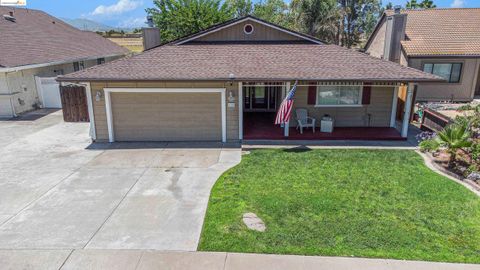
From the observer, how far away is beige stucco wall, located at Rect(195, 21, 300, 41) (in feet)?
50.7

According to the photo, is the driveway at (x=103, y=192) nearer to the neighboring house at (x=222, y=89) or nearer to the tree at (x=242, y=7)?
the neighboring house at (x=222, y=89)

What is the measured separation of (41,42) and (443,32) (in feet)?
79.0

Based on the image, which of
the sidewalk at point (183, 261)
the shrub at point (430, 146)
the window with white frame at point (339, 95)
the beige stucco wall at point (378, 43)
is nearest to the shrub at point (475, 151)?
the shrub at point (430, 146)

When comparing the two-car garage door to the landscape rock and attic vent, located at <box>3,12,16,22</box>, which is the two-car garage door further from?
attic vent, located at <box>3,12,16,22</box>

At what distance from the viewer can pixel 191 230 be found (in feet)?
22.5

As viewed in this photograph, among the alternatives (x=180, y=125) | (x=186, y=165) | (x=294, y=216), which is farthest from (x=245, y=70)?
(x=294, y=216)

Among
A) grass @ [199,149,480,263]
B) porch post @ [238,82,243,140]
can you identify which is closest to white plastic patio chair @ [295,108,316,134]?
porch post @ [238,82,243,140]

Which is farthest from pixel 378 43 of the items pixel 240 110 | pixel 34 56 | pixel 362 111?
pixel 34 56

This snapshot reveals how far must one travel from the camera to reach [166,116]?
42.2 feet

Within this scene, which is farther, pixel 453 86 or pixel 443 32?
pixel 443 32

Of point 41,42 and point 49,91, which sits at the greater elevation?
point 41,42

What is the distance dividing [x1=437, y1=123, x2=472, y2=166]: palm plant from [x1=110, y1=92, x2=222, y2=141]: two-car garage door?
23.9ft

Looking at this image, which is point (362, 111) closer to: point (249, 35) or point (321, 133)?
point (321, 133)

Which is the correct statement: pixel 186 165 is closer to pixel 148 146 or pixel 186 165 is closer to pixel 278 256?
pixel 148 146
